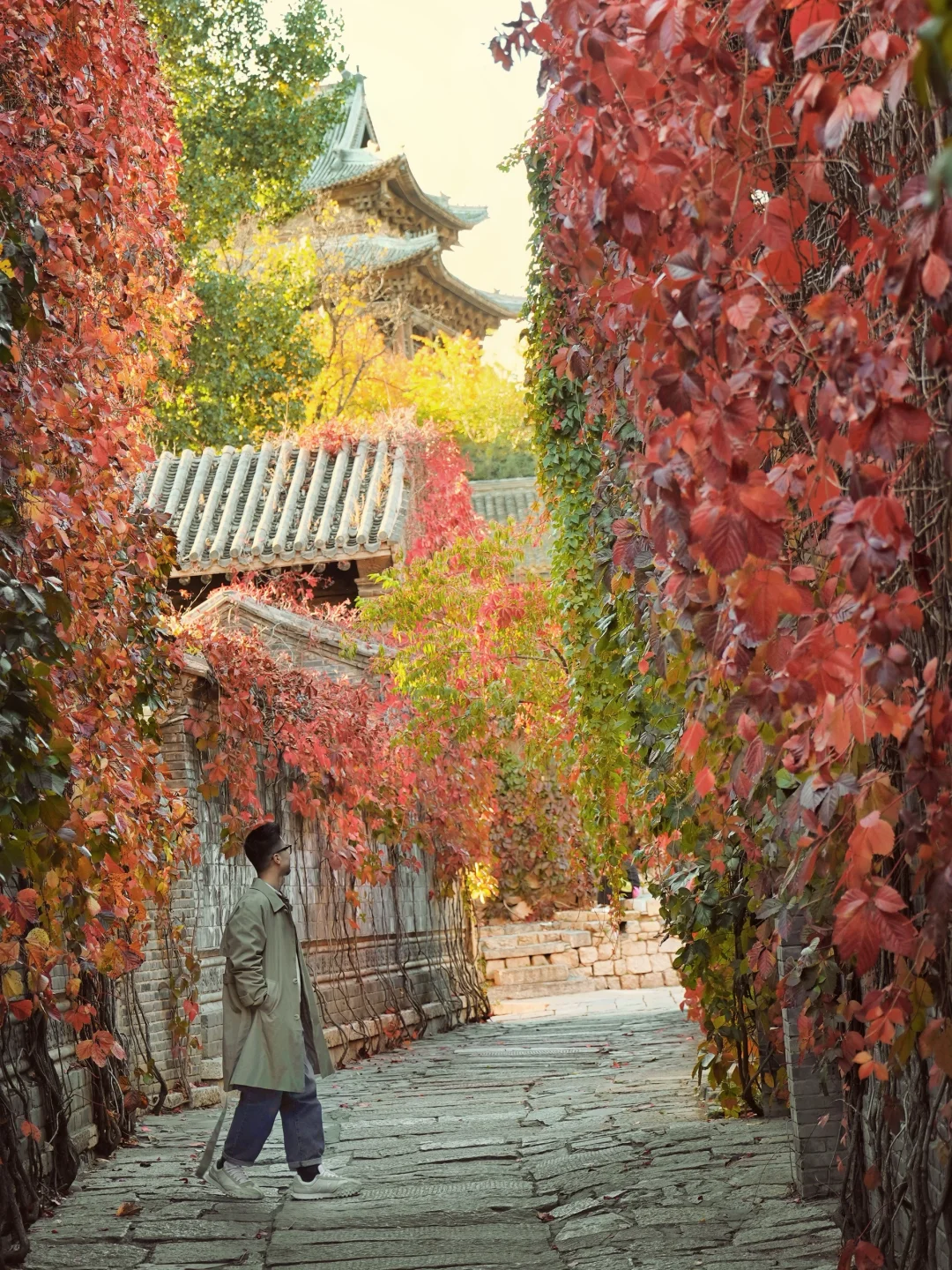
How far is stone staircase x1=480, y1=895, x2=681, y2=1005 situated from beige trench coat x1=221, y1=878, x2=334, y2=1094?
1574cm

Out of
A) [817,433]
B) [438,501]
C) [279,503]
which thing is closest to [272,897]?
[817,433]

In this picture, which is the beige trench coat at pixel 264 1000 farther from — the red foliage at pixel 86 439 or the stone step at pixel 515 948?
the stone step at pixel 515 948

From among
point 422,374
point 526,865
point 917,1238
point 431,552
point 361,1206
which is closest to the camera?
point 917,1238

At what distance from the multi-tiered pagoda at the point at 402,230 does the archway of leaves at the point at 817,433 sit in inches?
1234

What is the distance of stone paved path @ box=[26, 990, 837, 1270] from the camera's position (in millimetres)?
5270

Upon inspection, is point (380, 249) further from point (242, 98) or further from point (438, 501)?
point (438, 501)

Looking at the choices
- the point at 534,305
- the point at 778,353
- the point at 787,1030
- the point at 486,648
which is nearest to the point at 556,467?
the point at 534,305

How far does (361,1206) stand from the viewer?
6.40 meters

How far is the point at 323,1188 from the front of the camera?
6.85 metres

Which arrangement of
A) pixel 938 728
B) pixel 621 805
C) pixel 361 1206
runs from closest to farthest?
1. pixel 938 728
2. pixel 361 1206
3. pixel 621 805

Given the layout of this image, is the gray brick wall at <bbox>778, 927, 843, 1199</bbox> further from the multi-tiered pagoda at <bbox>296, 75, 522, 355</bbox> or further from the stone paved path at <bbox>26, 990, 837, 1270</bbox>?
the multi-tiered pagoda at <bbox>296, 75, 522, 355</bbox>

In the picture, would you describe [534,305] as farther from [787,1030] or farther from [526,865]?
[526,865]

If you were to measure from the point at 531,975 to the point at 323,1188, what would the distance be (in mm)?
16762

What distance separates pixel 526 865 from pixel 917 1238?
21.5 metres
